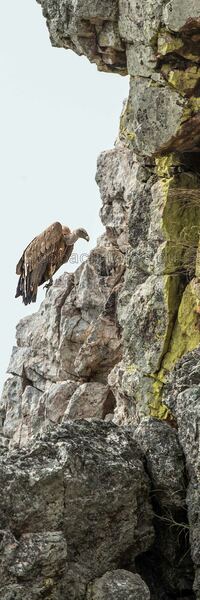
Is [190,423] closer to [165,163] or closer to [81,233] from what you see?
[165,163]

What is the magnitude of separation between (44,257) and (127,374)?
7.31m

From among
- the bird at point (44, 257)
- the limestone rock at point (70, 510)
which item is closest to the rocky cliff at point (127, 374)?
the limestone rock at point (70, 510)

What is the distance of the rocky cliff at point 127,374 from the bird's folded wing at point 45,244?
867 millimetres

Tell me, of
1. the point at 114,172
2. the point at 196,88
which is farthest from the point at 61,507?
the point at 114,172

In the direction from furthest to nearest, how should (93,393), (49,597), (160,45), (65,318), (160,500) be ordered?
(65,318) < (93,393) < (160,45) < (160,500) < (49,597)

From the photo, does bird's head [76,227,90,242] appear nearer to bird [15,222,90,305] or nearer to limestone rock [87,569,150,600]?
bird [15,222,90,305]

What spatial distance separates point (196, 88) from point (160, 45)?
0.80m

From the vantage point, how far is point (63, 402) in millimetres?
21453

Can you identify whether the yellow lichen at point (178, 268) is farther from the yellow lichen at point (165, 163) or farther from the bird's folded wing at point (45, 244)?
the bird's folded wing at point (45, 244)

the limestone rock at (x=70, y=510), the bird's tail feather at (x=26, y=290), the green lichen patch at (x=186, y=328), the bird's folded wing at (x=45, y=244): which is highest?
the bird's folded wing at (x=45, y=244)

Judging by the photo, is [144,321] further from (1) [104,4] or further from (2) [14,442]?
(2) [14,442]

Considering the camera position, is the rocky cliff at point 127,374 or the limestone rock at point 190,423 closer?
the rocky cliff at point 127,374

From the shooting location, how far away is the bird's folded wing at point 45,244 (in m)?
22.7

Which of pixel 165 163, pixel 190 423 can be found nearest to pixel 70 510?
pixel 190 423
